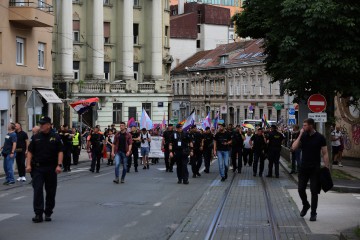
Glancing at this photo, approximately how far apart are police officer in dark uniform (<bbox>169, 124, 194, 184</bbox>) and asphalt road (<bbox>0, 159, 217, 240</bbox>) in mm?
368

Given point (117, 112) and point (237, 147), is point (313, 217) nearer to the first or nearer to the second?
point (237, 147)

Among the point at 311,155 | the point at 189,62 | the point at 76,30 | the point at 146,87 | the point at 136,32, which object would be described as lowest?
the point at 311,155

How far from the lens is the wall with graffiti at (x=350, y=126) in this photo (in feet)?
124

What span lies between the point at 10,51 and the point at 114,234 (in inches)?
979

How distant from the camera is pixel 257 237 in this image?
11359mm

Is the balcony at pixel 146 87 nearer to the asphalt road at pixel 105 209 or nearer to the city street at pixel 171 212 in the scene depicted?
the asphalt road at pixel 105 209

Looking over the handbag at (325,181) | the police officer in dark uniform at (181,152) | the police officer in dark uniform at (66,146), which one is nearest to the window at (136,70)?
the police officer in dark uniform at (66,146)

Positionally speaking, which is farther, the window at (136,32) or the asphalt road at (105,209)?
the window at (136,32)

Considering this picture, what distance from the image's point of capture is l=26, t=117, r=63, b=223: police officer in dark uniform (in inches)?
509

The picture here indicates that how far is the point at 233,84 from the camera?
88562mm

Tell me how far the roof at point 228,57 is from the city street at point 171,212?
59999 mm

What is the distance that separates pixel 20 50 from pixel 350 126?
675 inches

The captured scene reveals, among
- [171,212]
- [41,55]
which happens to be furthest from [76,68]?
[171,212]

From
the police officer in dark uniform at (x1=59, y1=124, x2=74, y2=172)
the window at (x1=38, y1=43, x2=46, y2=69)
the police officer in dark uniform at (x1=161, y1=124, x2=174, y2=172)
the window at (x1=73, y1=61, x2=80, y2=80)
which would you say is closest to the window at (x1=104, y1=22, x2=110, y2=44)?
the window at (x1=73, y1=61, x2=80, y2=80)
